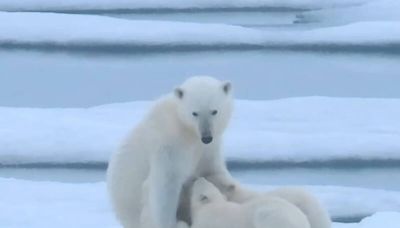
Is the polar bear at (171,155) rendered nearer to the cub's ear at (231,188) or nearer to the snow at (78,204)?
the cub's ear at (231,188)

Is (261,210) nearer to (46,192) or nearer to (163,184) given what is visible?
(163,184)

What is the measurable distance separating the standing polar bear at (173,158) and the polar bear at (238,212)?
49 millimetres

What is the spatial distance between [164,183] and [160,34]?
6.80ft

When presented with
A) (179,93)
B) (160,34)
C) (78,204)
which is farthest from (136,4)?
(179,93)

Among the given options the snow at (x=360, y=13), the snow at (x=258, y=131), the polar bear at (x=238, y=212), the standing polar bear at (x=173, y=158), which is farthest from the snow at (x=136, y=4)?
the polar bear at (x=238, y=212)

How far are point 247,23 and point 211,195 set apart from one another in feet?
7.57

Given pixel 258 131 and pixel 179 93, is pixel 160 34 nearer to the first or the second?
pixel 258 131

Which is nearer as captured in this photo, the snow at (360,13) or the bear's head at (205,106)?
the bear's head at (205,106)

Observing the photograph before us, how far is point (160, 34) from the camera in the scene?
431 centimetres

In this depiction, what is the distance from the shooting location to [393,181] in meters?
3.78

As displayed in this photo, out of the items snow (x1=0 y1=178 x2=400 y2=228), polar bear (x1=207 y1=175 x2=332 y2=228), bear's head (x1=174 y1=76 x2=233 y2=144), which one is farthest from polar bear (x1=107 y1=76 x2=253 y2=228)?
snow (x1=0 y1=178 x2=400 y2=228)

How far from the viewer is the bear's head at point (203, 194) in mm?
2254

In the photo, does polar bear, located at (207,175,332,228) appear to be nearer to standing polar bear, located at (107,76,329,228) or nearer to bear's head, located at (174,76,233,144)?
standing polar bear, located at (107,76,329,228)

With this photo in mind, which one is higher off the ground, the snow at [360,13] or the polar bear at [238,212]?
the snow at [360,13]
